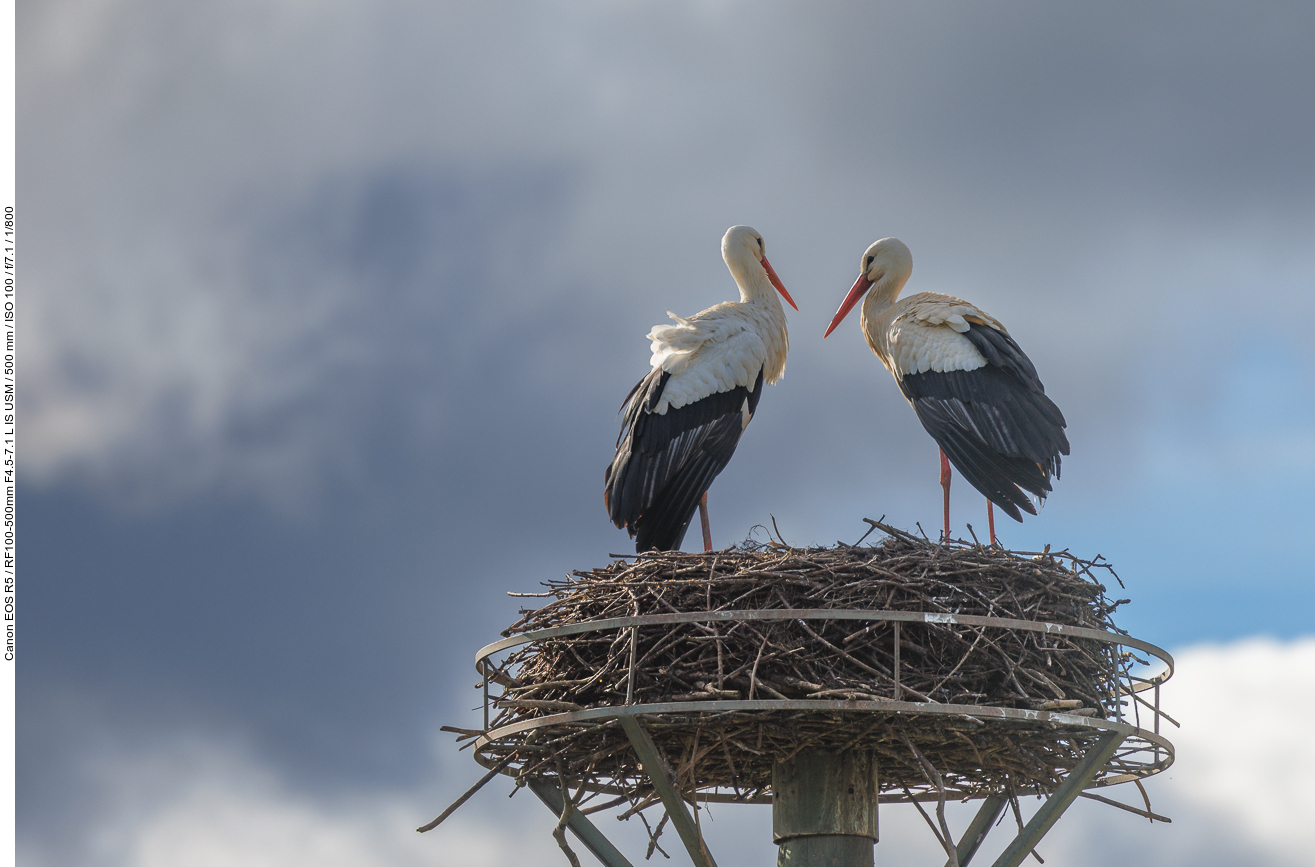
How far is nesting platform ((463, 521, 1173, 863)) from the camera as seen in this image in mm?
7609

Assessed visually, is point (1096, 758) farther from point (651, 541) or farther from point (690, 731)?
point (651, 541)

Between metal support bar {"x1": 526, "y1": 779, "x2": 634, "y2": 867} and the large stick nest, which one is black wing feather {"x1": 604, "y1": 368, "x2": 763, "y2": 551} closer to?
the large stick nest

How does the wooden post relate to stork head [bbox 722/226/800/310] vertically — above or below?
below

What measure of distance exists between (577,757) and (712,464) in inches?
93.0

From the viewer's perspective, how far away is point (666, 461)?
33.0 feet

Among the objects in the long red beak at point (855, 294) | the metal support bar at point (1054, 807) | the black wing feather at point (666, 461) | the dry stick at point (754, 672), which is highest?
the long red beak at point (855, 294)

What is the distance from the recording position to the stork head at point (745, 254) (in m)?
11.9

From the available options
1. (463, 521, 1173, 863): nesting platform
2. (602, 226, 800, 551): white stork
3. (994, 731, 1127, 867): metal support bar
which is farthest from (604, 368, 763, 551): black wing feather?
(994, 731, 1127, 867): metal support bar

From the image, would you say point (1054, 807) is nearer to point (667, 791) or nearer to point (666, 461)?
point (667, 791)

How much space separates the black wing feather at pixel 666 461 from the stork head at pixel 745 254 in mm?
1647

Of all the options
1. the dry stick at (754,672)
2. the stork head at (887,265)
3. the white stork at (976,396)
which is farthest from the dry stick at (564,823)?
the stork head at (887,265)

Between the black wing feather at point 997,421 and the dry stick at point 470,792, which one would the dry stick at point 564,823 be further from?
the black wing feather at point 997,421

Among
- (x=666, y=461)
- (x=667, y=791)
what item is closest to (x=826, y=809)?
(x=667, y=791)

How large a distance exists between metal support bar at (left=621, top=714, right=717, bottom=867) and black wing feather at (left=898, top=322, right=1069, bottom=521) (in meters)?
3.14
